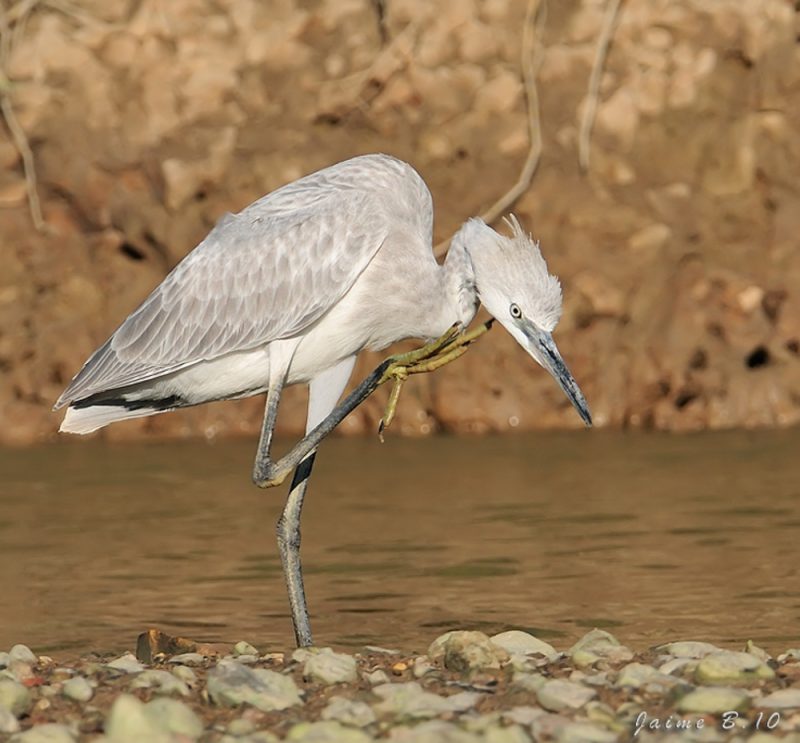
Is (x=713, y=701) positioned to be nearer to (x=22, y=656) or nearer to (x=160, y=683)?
(x=160, y=683)

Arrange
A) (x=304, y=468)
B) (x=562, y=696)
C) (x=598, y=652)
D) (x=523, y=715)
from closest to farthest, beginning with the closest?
(x=523, y=715) → (x=562, y=696) → (x=598, y=652) → (x=304, y=468)

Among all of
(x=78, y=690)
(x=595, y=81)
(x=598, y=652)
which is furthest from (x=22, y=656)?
(x=595, y=81)

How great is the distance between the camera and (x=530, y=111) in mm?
10789

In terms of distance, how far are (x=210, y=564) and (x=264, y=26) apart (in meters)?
4.83

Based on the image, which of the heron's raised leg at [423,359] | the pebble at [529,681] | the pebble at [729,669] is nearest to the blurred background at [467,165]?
the heron's raised leg at [423,359]

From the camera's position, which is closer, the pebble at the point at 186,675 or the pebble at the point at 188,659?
the pebble at the point at 186,675

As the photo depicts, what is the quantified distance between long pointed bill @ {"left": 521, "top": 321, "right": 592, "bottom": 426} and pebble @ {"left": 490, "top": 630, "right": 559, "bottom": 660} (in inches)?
30.9

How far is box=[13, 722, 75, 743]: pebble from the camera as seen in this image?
412 cm

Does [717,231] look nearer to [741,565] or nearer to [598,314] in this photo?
[598,314]

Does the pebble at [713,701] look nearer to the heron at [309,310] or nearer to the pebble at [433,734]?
the pebble at [433,734]

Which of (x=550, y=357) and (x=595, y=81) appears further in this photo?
(x=595, y=81)

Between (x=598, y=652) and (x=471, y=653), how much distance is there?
1.19ft

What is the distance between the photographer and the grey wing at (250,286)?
6.17 meters

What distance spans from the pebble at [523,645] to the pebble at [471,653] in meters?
0.18
